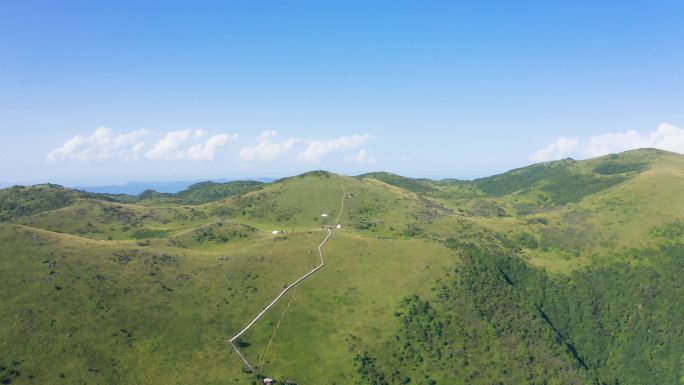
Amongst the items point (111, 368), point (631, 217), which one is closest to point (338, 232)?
point (111, 368)

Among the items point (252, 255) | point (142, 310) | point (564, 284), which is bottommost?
point (564, 284)

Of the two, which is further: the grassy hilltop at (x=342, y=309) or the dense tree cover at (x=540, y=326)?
the dense tree cover at (x=540, y=326)

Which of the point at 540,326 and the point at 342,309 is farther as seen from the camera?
the point at 540,326

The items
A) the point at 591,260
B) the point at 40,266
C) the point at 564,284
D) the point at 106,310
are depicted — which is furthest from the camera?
the point at 591,260

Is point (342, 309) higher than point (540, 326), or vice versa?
point (342, 309)

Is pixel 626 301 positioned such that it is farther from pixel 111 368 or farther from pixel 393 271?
pixel 111 368
